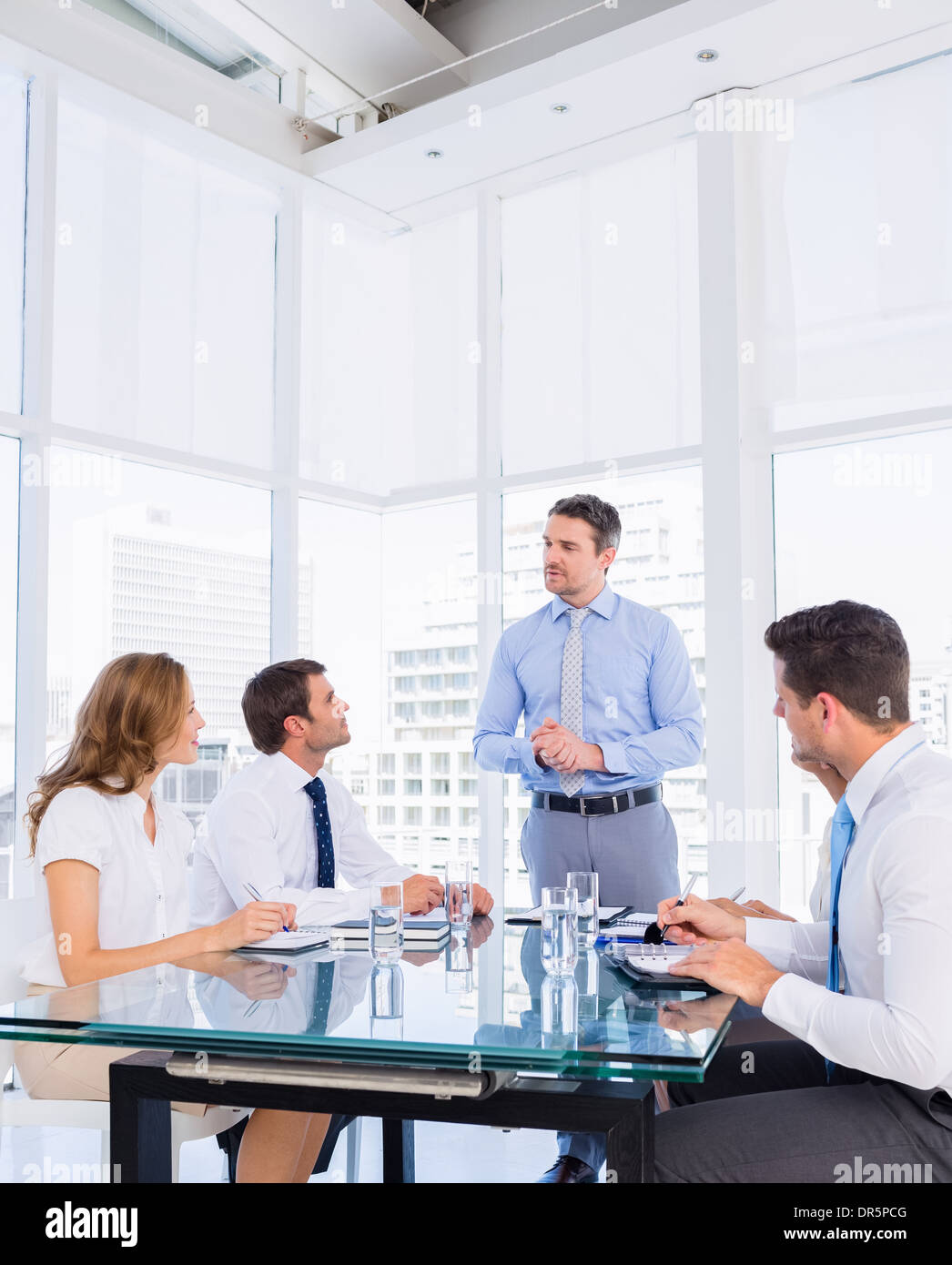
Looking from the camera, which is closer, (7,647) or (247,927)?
(247,927)

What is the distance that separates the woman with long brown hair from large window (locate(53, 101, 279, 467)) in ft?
7.05

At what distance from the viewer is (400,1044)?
4.89ft

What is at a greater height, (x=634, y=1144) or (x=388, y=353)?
(x=388, y=353)

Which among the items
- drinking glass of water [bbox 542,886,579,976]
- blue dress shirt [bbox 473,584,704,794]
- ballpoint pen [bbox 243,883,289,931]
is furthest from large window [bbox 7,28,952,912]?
drinking glass of water [bbox 542,886,579,976]

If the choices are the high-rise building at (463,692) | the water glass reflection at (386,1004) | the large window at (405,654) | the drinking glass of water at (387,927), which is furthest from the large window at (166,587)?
the water glass reflection at (386,1004)

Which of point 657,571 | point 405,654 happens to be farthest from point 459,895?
point 405,654

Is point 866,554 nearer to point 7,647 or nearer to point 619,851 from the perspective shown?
point 619,851

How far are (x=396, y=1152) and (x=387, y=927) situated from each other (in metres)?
0.85

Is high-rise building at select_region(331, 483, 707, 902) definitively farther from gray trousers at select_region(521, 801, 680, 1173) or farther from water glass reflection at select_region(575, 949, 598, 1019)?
water glass reflection at select_region(575, 949, 598, 1019)

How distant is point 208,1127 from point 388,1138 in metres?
0.54

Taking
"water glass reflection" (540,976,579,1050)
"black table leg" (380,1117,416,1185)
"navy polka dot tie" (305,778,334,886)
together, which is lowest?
"black table leg" (380,1117,416,1185)

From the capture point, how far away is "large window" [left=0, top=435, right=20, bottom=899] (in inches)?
157

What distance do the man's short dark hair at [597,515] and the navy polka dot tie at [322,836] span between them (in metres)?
1.22

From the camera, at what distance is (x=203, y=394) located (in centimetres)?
481
